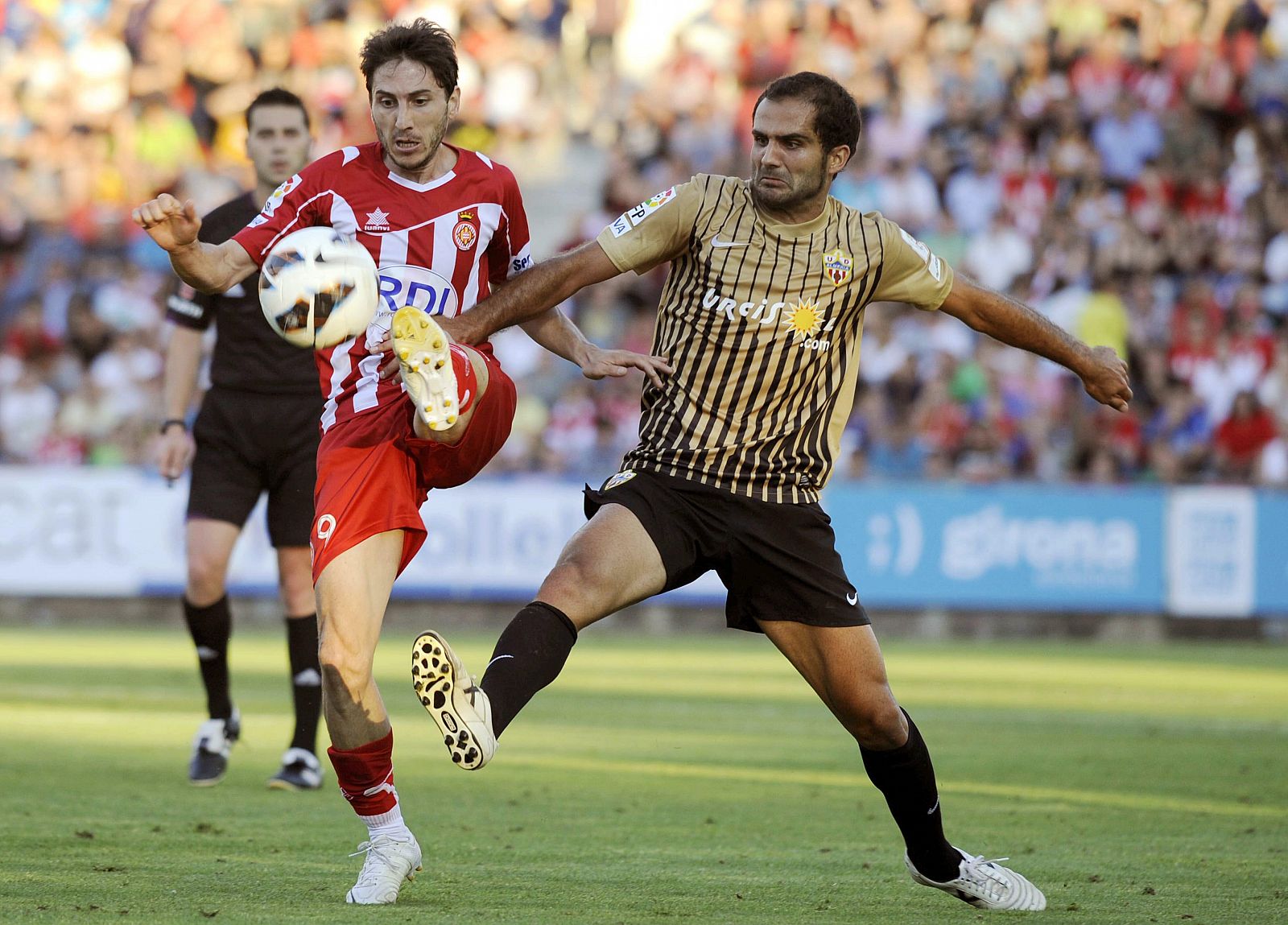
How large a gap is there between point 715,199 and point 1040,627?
482 inches

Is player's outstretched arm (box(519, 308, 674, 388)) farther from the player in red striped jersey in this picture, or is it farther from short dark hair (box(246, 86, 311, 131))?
short dark hair (box(246, 86, 311, 131))

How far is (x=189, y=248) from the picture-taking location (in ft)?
17.7

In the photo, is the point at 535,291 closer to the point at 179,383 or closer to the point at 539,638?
the point at 539,638

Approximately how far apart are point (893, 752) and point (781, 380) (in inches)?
46.2

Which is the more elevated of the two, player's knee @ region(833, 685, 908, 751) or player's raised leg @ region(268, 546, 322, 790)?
player's knee @ region(833, 685, 908, 751)

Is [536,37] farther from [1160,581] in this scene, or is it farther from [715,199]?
[715,199]

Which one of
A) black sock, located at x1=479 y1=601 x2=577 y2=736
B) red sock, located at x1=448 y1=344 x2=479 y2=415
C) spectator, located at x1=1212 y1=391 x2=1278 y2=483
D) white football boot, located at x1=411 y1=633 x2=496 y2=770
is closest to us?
white football boot, located at x1=411 y1=633 x2=496 y2=770

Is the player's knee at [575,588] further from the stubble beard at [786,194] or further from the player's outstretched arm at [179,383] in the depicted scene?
the player's outstretched arm at [179,383]

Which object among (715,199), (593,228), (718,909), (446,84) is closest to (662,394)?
(715,199)

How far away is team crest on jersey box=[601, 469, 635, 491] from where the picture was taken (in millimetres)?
5691

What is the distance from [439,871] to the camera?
599 centimetres

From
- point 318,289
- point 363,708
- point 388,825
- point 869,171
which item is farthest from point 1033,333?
point 869,171

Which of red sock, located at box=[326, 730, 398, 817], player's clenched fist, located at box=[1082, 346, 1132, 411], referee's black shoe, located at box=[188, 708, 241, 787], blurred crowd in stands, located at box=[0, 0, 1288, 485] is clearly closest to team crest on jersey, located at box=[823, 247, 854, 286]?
player's clenched fist, located at box=[1082, 346, 1132, 411]

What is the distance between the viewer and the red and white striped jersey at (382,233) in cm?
566
